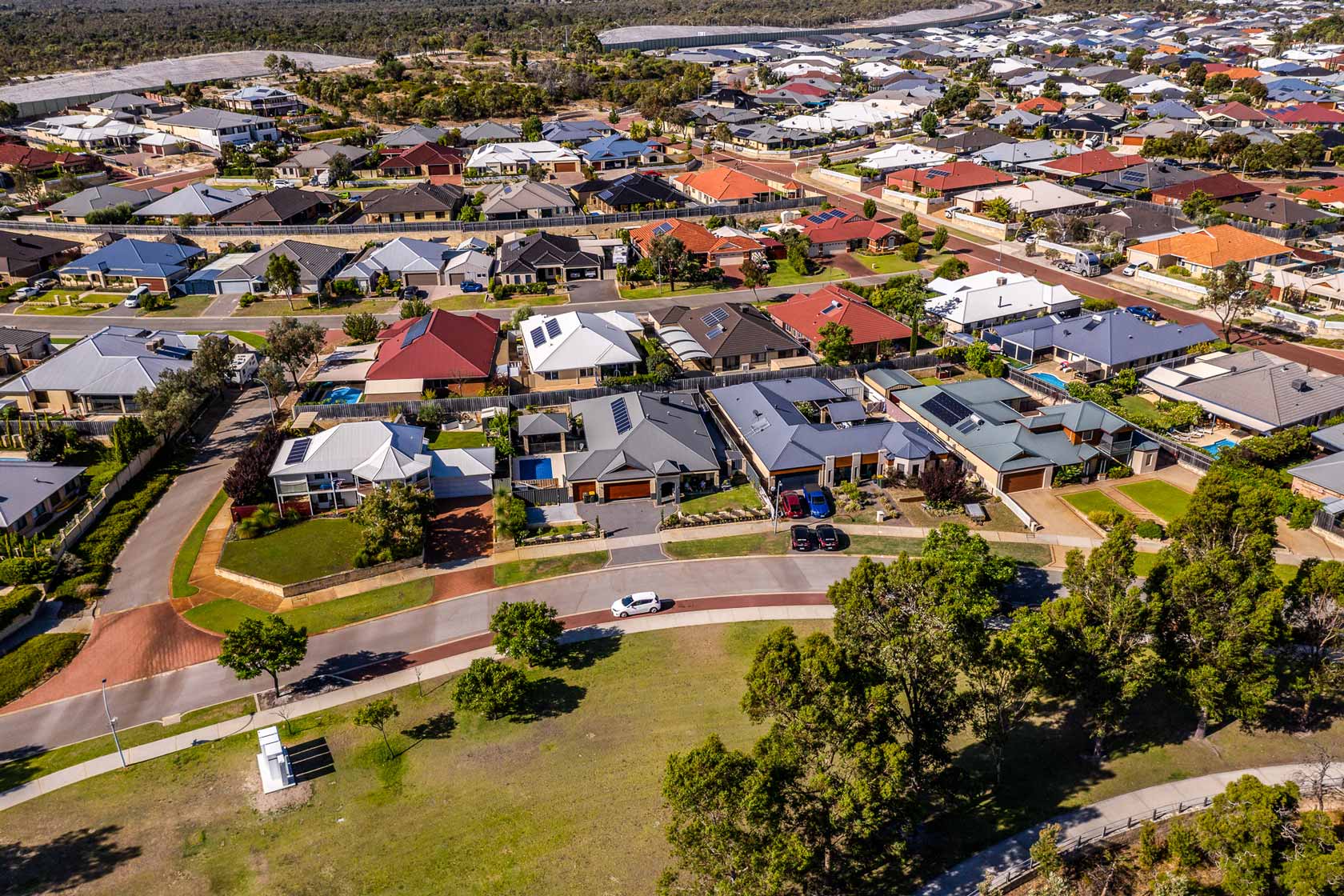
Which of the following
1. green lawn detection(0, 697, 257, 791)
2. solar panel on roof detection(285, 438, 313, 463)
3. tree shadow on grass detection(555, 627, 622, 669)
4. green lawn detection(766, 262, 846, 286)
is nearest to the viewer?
green lawn detection(0, 697, 257, 791)

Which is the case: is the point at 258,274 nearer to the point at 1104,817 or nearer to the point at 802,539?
the point at 802,539

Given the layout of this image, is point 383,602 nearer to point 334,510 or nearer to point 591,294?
point 334,510

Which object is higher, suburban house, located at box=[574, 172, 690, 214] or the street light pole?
suburban house, located at box=[574, 172, 690, 214]

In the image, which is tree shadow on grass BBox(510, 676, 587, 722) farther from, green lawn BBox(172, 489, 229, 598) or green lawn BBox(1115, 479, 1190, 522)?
green lawn BBox(1115, 479, 1190, 522)

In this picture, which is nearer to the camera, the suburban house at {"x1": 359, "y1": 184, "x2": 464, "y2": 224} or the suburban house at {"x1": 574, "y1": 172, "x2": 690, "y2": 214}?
the suburban house at {"x1": 359, "y1": 184, "x2": 464, "y2": 224}

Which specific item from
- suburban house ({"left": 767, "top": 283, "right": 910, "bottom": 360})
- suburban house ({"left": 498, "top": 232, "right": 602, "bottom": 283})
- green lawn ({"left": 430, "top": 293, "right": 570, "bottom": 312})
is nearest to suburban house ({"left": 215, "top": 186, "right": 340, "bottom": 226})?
suburban house ({"left": 498, "top": 232, "right": 602, "bottom": 283})

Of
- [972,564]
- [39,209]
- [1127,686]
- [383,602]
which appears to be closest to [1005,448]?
[972,564]
